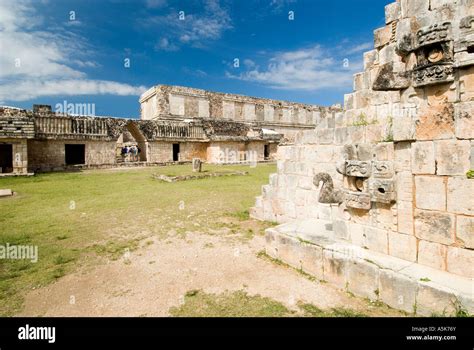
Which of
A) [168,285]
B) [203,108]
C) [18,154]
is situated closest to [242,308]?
[168,285]

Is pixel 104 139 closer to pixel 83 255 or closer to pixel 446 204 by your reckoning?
pixel 83 255

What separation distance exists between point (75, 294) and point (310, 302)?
3.23 metres

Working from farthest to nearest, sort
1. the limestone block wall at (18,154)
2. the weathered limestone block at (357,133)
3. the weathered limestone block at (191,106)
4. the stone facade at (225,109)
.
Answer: the weathered limestone block at (191,106) < the stone facade at (225,109) < the limestone block wall at (18,154) < the weathered limestone block at (357,133)

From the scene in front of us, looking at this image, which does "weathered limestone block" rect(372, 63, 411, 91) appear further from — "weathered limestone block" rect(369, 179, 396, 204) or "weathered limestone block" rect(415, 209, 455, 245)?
"weathered limestone block" rect(415, 209, 455, 245)

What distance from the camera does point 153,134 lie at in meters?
24.2

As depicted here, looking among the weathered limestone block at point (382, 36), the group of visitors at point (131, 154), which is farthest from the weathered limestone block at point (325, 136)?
the group of visitors at point (131, 154)

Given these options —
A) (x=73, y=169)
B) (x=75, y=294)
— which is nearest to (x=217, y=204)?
(x=75, y=294)

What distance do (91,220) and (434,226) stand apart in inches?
297

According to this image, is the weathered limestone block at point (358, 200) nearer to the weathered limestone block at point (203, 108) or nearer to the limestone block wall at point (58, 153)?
the limestone block wall at point (58, 153)

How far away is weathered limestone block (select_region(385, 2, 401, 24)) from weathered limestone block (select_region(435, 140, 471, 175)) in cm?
293

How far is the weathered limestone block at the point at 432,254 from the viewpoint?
10.4 ft

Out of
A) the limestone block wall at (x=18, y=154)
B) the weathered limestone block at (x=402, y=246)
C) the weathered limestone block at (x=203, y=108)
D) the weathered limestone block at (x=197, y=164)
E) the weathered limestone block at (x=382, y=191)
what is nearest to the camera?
the weathered limestone block at (x=402, y=246)

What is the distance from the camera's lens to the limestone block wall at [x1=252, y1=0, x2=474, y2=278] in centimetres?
302

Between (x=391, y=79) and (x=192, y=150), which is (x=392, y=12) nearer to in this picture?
(x=391, y=79)
